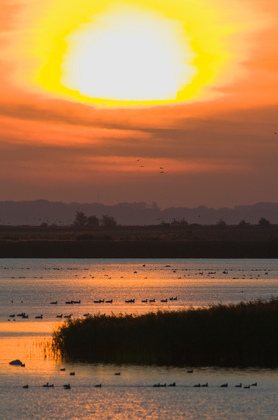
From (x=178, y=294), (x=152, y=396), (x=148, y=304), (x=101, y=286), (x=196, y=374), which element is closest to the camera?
(x=152, y=396)

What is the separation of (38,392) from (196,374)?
28.5 ft

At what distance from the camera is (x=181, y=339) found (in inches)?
1999

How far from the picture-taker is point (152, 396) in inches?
1702

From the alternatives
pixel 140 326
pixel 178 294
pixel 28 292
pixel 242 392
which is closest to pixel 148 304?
pixel 178 294

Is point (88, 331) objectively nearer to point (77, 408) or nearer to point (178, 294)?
point (77, 408)

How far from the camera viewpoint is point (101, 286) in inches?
5177

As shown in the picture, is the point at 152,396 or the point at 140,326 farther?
the point at 140,326

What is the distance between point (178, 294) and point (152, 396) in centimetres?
6899

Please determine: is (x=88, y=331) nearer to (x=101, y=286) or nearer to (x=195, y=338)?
(x=195, y=338)

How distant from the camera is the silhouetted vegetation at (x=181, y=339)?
50.0 meters

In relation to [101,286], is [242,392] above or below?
below

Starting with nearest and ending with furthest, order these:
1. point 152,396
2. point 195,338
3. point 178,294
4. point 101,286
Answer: point 152,396, point 195,338, point 178,294, point 101,286

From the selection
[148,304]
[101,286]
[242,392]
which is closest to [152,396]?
[242,392]

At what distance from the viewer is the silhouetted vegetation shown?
50.0 metres
